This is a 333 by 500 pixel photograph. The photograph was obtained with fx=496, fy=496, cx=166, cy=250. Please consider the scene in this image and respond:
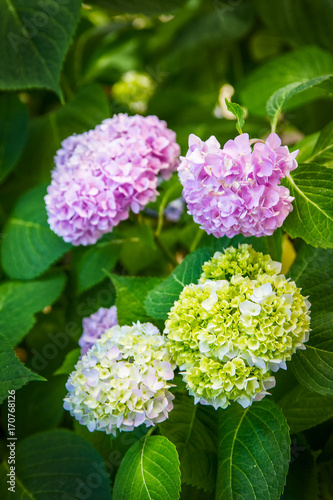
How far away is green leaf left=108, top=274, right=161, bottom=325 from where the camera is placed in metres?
0.55

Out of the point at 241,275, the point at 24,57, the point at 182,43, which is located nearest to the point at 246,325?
the point at 241,275

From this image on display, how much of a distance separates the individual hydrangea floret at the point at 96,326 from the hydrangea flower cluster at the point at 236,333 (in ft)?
0.42

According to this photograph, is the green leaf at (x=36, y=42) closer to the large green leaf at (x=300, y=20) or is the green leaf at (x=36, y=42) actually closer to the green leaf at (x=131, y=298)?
the green leaf at (x=131, y=298)

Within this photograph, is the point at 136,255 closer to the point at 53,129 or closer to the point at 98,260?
the point at 98,260

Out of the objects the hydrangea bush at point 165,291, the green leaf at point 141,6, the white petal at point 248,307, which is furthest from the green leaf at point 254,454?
the green leaf at point 141,6

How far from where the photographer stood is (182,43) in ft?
3.43

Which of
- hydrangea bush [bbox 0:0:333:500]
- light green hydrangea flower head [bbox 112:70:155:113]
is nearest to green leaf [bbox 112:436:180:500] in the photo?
hydrangea bush [bbox 0:0:333:500]

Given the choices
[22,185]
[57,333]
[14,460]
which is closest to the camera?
[14,460]

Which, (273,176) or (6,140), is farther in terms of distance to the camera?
(6,140)

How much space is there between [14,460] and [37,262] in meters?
Result: 0.27

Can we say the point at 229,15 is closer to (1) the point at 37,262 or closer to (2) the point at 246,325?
(1) the point at 37,262

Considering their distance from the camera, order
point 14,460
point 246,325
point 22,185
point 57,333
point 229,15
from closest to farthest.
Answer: point 246,325
point 14,460
point 57,333
point 22,185
point 229,15

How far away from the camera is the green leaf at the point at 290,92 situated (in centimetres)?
48

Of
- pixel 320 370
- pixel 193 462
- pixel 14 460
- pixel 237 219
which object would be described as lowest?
pixel 14 460
